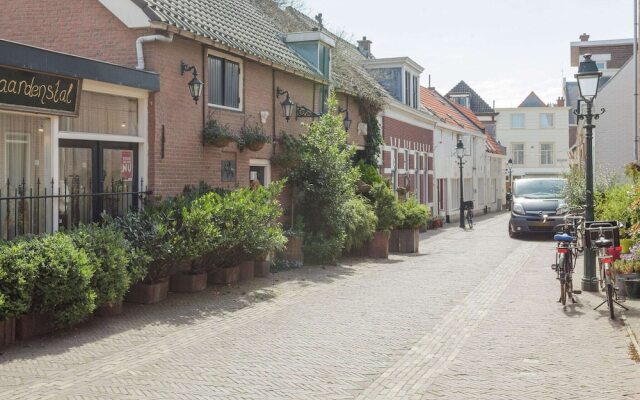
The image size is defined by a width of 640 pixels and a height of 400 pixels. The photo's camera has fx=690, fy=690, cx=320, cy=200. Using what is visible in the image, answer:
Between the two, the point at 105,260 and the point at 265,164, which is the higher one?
the point at 265,164

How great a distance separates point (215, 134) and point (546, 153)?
2403 inches

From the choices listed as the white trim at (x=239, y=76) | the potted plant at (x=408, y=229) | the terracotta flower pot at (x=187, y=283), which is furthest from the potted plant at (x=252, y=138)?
the potted plant at (x=408, y=229)

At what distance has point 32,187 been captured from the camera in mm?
9844

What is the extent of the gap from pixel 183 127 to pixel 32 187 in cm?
348

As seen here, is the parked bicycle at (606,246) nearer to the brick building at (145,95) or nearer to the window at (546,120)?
the brick building at (145,95)

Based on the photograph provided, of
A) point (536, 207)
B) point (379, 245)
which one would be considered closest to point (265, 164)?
point (379, 245)

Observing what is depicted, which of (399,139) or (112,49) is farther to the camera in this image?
(399,139)

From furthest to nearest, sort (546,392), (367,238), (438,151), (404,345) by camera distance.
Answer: (438,151) < (367,238) < (404,345) < (546,392)

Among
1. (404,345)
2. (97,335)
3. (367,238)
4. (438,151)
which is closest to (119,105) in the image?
(97,335)

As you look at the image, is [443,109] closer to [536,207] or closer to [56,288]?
[536,207]

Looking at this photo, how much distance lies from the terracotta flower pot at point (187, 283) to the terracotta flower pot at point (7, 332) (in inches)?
142

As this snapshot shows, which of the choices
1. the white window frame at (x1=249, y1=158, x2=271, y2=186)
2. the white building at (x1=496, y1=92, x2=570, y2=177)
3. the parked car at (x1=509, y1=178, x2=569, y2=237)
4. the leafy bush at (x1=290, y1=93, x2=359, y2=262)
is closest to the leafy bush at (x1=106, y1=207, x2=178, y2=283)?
the white window frame at (x1=249, y1=158, x2=271, y2=186)

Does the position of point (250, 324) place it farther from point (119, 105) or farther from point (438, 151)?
point (438, 151)

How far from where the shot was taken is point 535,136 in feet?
227
